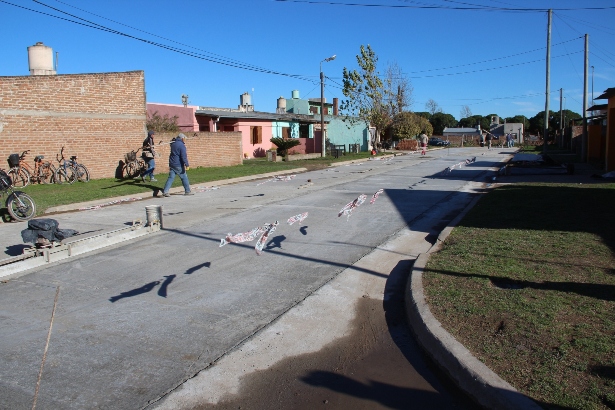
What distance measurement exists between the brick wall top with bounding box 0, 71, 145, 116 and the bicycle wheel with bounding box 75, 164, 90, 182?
6.74 feet

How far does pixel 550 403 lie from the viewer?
11.5ft

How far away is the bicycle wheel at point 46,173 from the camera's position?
18011 mm

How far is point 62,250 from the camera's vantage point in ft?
26.1

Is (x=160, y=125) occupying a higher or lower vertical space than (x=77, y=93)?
lower

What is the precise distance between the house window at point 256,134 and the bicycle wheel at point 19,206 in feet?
85.6

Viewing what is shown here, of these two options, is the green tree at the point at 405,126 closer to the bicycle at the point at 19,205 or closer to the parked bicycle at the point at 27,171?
the parked bicycle at the point at 27,171

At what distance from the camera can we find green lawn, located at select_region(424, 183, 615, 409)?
12.6 feet

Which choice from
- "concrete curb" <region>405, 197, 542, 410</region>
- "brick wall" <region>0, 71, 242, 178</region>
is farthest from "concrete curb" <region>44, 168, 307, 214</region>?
"concrete curb" <region>405, 197, 542, 410</region>

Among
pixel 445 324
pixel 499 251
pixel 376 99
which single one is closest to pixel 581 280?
pixel 499 251

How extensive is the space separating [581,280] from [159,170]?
1910 cm

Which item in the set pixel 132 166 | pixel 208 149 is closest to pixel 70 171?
pixel 132 166

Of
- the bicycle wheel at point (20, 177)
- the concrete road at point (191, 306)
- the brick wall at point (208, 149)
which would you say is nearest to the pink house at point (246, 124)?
the brick wall at point (208, 149)

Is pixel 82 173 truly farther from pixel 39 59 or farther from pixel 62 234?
pixel 62 234

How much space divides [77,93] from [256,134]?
62.4ft
